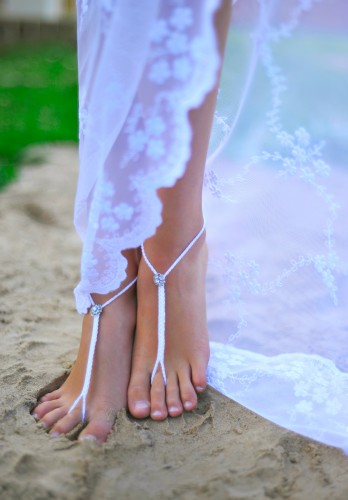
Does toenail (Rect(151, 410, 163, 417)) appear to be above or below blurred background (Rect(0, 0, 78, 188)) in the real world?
below

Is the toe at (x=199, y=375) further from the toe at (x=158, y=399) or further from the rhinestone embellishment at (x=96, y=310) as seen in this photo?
the rhinestone embellishment at (x=96, y=310)

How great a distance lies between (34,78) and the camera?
540 centimetres

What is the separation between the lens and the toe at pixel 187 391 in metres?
1.27

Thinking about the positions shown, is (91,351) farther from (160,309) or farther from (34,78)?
(34,78)

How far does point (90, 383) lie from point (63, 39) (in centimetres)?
765

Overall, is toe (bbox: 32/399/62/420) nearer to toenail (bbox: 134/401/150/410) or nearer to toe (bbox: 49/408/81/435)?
toe (bbox: 49/408/81/435)

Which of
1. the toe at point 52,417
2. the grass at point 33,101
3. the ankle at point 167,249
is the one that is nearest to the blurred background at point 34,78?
the grass at point 33,101

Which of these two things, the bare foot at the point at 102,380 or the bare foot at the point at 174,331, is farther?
the bare foot at the point at 174,331

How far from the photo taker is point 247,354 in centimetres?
140

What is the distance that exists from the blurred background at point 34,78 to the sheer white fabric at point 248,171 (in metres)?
1.52

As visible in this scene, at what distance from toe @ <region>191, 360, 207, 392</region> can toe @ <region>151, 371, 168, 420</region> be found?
68mm

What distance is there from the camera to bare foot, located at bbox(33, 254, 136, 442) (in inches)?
47.3

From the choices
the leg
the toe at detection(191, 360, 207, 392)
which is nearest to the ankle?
the leg

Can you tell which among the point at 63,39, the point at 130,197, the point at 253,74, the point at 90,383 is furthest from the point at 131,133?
the point at 63,39
